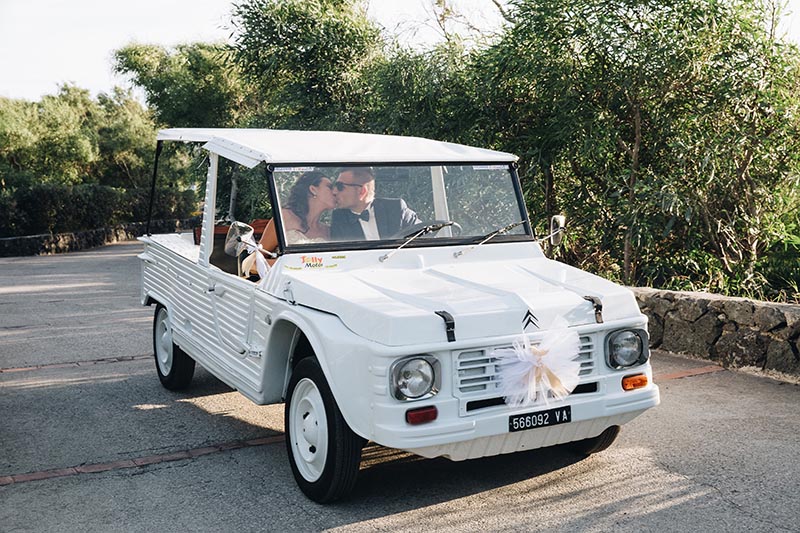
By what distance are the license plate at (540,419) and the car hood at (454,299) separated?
44 cm

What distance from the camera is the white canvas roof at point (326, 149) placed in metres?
5.70

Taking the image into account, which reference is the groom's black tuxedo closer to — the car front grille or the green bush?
the car front grille

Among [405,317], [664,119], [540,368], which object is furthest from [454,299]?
[664,119]

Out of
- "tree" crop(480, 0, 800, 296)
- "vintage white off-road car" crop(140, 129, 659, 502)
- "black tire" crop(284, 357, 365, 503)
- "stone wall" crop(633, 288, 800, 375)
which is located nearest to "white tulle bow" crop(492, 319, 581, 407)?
"vintage white off-road car" crop(140, 129, 659, 502)

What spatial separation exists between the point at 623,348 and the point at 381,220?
180 centimetres

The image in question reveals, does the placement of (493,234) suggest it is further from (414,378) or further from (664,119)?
(664,119)

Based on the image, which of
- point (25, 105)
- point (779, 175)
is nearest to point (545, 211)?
point (779, 175)

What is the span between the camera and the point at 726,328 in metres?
8.03

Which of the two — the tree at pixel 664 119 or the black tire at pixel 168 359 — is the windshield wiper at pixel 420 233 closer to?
the black tire at pixel 168 359

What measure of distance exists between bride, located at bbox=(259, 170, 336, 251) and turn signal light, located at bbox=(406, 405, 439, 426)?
5.20 ft

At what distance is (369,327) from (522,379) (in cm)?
84

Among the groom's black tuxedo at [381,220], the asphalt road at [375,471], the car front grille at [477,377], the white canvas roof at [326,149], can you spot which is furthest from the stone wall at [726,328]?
the car front grille at [477,377]

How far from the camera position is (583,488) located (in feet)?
16.3

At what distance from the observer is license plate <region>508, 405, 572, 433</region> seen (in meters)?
4.50
